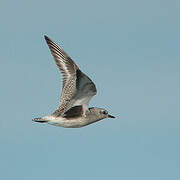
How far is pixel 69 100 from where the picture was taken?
20453mm

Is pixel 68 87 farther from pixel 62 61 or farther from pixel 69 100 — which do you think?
pixel 62 61

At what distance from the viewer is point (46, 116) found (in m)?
20.3

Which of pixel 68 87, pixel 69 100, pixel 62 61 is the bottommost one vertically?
pixel 69 100

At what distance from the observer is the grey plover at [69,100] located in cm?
2017

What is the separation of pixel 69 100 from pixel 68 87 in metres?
0.59

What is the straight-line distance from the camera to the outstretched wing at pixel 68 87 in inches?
778

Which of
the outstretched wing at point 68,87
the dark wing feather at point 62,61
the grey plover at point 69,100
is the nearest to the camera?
the outstretched wing at point 68,87

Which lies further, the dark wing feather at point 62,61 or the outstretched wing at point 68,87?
the dark wing feather at point 62,61

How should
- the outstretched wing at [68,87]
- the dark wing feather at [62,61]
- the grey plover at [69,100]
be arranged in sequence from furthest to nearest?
the dark wing feather at [62,61], the grey plover at [69,100], the outstretched wing at [68,87]

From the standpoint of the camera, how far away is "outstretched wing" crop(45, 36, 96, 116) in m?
19.8

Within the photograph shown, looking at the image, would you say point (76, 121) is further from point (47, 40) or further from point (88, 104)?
point (47, 40)

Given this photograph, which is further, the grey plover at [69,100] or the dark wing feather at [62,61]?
the dark wing feather at [62,61]

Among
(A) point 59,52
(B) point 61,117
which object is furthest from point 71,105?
(A) point 59,52

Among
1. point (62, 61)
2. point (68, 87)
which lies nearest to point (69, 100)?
point (68, 87)
